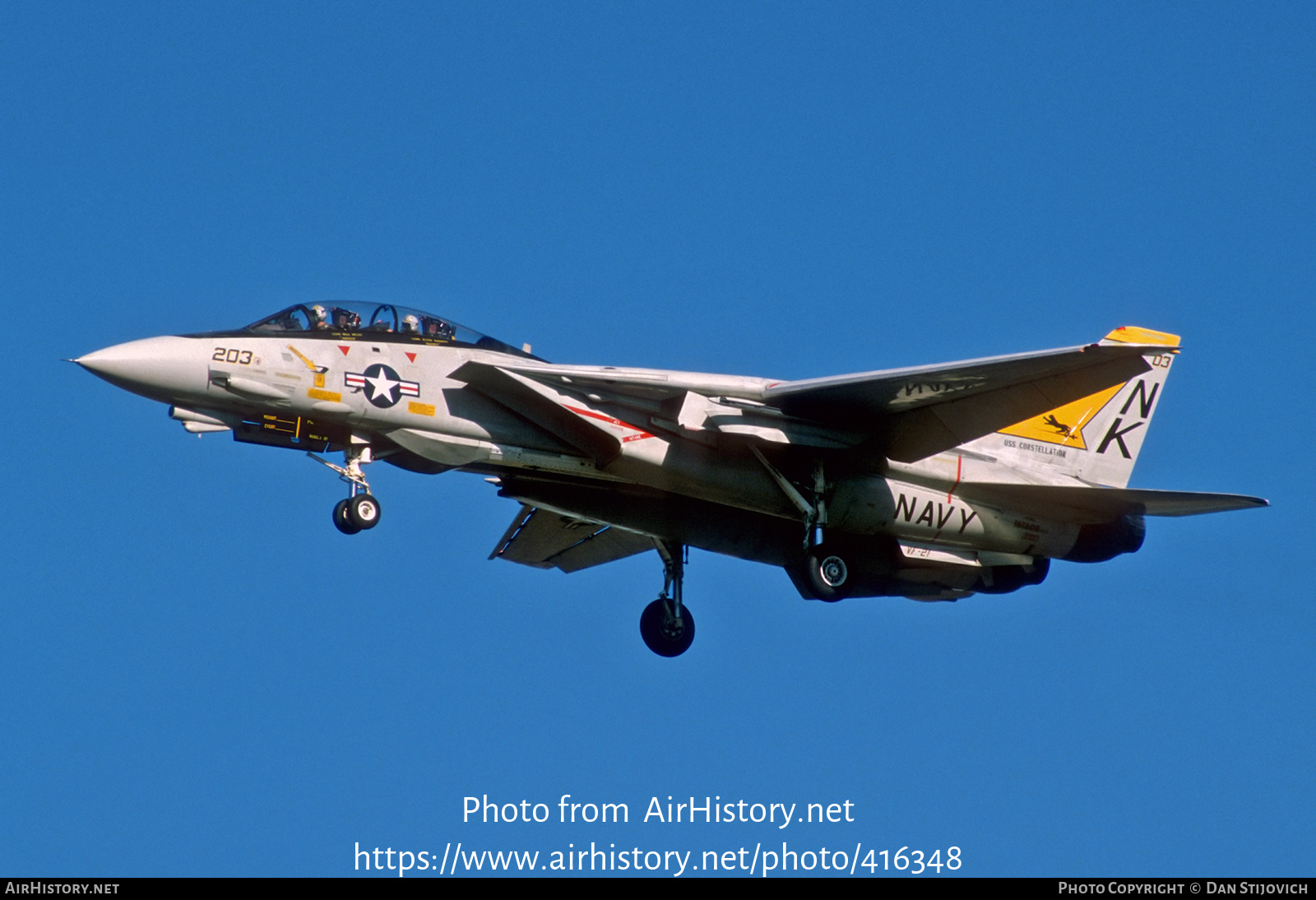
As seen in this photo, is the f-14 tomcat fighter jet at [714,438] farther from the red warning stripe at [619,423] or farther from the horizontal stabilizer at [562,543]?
the horizontal stabilizer at [562,543]

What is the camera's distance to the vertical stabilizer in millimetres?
22469

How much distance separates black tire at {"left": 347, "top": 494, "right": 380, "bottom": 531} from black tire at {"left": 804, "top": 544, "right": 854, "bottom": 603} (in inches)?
217

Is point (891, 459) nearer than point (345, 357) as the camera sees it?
No

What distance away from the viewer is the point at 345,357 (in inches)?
740

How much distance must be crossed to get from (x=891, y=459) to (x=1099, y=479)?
4017 millimetres

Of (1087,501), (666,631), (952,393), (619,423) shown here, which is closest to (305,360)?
(619,423)

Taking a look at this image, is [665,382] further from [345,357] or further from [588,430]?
[345,357]

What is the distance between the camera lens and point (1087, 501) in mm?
21203

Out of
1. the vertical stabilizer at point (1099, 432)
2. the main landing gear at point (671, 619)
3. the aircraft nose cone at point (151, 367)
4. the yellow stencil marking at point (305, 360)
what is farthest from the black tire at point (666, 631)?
the aircraft nose cone at point (151, 367)

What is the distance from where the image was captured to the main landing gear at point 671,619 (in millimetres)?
22531

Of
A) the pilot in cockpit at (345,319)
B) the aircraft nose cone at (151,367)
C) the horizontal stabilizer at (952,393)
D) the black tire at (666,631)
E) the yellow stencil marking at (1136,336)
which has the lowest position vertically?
the black tire at (666,631)

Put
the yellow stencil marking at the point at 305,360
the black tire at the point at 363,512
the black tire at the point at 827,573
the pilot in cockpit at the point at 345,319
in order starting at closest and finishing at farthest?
the black tire at the point at 363,512 < the yellow stencil marking at the point at 305,360 < the pilot in cockpit at the point at 345,319 < the black tire at the point at 827,573

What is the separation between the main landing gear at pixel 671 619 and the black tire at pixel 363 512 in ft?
17.0
